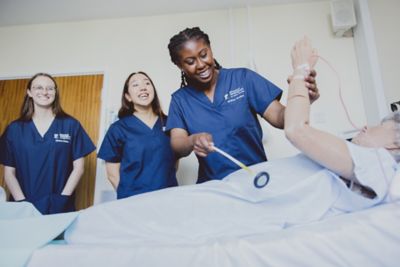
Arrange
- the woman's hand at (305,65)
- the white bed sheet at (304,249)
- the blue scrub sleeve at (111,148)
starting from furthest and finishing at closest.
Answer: the blue scrub sleeve at (111,148)
the woman's hand at (305,65)
the white bed sheet at (304,249)

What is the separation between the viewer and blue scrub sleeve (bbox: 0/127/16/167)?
155cm

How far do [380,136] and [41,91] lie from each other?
1.52 metres

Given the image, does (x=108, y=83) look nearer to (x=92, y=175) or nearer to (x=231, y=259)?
(x=92, y=175)

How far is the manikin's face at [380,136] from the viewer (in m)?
0.81

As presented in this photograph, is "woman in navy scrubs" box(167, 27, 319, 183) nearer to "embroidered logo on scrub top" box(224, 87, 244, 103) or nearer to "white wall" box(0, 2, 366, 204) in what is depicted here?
"embroidered logo on scrub top" box(224, 87, 244, 103)

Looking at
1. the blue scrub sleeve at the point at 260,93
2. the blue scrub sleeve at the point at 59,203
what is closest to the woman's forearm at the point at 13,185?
the blue scrub sleeve at the point at 59,203

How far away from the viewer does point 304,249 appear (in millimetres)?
573

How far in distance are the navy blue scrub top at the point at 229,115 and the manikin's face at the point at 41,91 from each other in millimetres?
833

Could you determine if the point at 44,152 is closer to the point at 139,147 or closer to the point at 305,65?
the point at 139,147

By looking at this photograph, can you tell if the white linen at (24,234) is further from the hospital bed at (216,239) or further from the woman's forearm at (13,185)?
the woman's forearm at (13,185)

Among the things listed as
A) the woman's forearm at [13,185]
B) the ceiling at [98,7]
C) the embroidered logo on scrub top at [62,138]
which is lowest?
the woman's forearm at [13,185]

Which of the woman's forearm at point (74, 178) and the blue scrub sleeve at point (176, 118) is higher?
the blue scrub sleeve at point (176, 118)

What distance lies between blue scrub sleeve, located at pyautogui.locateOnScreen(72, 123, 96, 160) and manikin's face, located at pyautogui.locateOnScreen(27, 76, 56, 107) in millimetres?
Result: 210

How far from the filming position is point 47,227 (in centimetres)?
74
